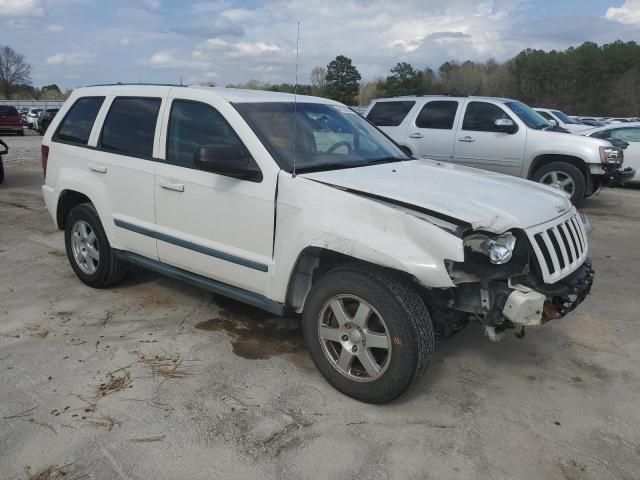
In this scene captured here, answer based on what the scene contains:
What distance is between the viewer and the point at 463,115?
9961 millimetres

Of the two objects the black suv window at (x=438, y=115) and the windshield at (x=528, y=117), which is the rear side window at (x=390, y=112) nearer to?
the black suv window at (x=438, y=115)

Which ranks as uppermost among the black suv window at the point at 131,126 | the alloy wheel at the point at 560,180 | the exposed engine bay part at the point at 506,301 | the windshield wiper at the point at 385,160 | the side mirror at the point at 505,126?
the side mirror at the point at 505,126

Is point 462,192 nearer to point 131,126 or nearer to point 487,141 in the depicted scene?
point 131,126

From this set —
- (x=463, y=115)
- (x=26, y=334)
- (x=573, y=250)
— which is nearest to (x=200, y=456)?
(x=26, y=334)

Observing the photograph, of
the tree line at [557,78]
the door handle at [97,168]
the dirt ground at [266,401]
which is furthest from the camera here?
the tree line at [557,78]

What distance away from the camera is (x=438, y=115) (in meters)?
10.2

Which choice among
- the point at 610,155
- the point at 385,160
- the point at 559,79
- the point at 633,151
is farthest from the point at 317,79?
the point at 559,79

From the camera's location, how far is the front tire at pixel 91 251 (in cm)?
482

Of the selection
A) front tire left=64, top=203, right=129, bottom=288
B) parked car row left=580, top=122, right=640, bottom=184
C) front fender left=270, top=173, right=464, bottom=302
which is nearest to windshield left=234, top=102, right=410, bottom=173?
front fender left=270, top=173, right=464, bottom=302

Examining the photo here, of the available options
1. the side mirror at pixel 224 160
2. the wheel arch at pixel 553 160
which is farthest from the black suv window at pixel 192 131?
the wheel arch at pixel 553 160

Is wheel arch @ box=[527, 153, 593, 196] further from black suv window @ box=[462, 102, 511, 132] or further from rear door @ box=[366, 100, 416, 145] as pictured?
rear door @ box=[366, 100, 416, 145]

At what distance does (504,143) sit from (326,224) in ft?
23.9

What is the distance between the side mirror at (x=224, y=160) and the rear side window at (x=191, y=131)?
0.86 ft

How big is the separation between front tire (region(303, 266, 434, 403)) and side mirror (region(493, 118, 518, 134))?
716cm
